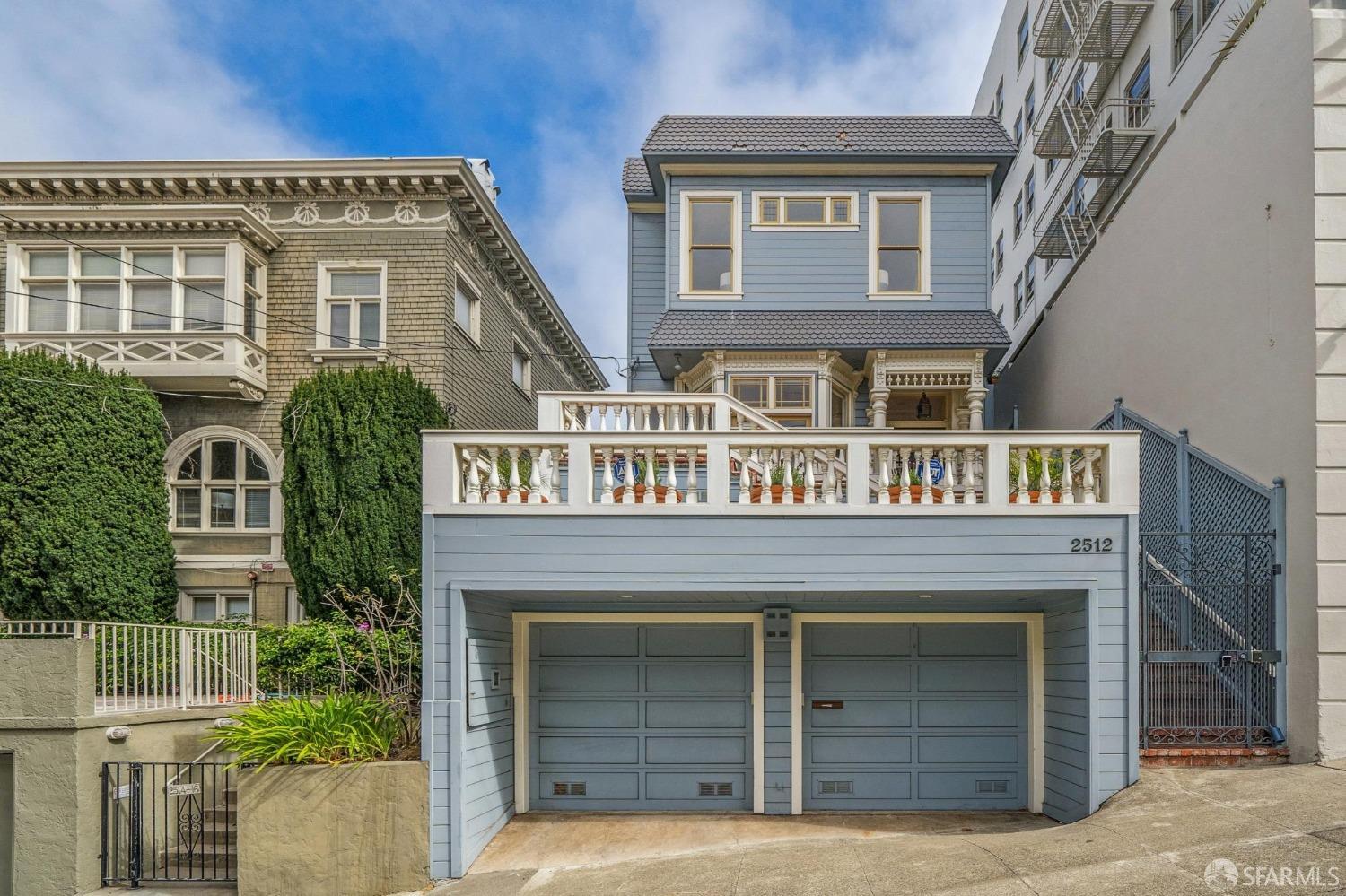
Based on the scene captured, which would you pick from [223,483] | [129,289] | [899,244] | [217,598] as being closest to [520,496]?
[899,244]

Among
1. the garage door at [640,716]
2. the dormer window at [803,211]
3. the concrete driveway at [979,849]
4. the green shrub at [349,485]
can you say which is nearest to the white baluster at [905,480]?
the garage door at [640,716]

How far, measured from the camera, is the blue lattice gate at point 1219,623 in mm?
7555

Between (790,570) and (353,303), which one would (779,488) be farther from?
(353,303)

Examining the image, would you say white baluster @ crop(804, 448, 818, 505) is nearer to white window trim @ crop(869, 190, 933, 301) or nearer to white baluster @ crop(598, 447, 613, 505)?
white baluster @ crop(598, 447, 613, 505)

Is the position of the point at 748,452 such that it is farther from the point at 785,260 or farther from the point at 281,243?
the point at 281,243

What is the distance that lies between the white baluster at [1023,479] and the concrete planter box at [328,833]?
5926mm

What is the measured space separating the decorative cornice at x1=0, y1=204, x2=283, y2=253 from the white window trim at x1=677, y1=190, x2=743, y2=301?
709cm

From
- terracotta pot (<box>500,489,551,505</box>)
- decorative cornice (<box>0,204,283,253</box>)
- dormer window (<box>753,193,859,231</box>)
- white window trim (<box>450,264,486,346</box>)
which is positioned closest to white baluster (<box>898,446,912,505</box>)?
terracotta pot (<box>500,489,551,505</box>)

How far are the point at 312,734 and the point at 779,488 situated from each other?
4736 mm

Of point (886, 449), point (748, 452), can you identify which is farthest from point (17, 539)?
point (886, 449)

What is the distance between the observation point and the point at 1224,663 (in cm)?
758

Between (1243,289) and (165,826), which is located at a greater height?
→ (1243,289)

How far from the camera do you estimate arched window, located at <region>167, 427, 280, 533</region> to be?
45.2 feet

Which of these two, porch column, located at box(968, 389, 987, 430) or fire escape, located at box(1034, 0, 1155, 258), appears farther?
fire escape, located at box(1034, 0, 1155, 258)
